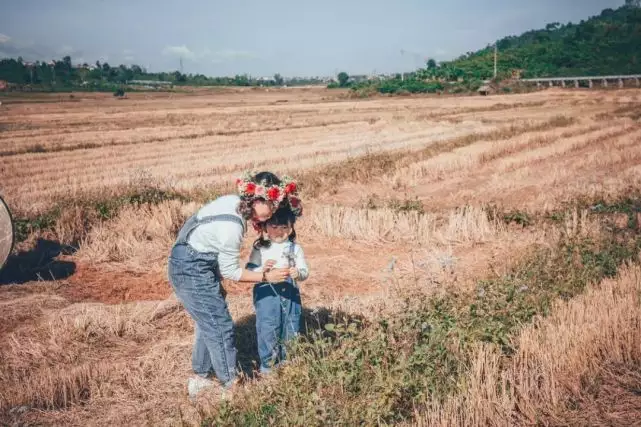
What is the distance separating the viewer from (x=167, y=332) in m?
6.13

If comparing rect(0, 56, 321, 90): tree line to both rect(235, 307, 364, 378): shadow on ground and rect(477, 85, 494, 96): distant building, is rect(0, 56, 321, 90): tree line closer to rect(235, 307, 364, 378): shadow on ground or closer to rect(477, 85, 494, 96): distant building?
rect(477, 85, 494, 96): distant building

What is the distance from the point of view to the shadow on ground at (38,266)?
8.32 meters

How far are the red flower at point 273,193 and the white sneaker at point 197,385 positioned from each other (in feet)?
6.37

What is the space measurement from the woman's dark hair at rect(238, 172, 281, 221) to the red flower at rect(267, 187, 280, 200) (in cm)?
5

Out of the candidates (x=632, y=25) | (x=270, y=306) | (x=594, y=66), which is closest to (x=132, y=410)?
(x=270, y=306)

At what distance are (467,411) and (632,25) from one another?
10946cm

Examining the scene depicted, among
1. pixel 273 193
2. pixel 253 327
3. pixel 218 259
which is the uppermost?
pixel 273 193

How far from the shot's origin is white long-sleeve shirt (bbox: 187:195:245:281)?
13.2 ft

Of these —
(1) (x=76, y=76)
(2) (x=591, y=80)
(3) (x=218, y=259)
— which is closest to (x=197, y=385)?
(3) (x=218, y=259)

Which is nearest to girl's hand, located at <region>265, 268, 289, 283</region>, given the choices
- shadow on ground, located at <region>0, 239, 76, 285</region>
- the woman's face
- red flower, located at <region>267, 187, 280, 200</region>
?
the woman's face

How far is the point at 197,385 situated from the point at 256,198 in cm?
194

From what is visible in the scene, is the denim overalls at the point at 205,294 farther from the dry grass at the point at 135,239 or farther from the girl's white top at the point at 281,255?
the dry grass at the point at 135,239

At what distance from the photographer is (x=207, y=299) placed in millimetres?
4312

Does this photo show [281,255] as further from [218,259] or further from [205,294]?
[205,294]
